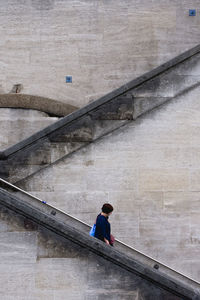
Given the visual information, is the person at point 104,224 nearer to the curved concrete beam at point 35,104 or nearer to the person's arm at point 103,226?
the person's arm at point 103,226

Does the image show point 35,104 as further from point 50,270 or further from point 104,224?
point 50,270

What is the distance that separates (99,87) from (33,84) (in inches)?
87.0

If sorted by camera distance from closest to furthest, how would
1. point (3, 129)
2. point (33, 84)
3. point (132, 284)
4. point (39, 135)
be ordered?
point (132, 284)
point (39, 135)
point (3, 129)
point (33, 84)

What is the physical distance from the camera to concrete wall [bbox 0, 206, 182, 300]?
406 inches

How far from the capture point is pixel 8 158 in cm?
1313

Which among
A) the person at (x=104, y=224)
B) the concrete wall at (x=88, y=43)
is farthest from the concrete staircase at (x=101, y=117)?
the concrete wall at (x=88, y=43)

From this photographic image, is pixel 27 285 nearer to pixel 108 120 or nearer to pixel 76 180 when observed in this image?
pixel 76 180

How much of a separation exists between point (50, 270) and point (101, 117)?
4.57 metres

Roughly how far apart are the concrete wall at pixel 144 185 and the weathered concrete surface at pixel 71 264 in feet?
9.87

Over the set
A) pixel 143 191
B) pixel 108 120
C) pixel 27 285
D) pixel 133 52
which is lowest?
pixel 27 285

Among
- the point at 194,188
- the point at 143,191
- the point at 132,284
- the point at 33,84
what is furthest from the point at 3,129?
the point at 132,284

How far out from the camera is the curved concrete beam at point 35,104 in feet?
53.7

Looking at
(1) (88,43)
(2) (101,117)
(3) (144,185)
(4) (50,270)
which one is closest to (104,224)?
(4) (50,270)

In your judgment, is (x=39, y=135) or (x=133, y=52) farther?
(x=133, y=52)
